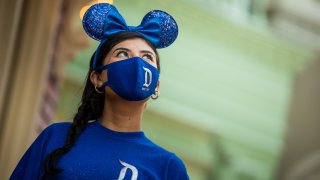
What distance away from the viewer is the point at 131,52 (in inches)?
140

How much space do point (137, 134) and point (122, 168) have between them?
20 cm

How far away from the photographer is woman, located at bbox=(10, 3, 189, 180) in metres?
3.37

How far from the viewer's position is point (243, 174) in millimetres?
14016

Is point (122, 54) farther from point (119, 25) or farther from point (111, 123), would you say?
point (111, 123)

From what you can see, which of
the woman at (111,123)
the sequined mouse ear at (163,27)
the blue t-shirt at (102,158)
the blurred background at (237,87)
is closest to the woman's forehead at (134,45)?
the woman at (111,123)

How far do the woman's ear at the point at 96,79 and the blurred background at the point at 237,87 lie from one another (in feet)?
22.8

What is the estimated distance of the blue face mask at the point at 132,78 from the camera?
346 centimetres

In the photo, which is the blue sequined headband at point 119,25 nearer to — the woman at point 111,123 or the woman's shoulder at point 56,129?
the woman at point 111,123

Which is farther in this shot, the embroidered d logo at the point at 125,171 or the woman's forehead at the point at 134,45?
the woman's forehead at the point at 134,45

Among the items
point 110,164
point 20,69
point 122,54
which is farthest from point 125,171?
point 20,69

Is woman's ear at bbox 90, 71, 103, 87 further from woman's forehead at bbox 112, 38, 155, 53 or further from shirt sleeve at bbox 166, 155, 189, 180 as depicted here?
shirt sleeve at bbox 166, 155, 189, 180

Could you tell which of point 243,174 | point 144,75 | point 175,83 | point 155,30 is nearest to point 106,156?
point 144,75

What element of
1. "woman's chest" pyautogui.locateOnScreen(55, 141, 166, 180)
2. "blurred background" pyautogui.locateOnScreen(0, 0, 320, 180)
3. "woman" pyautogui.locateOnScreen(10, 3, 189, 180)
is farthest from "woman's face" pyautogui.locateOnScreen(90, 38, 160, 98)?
"blurred background" pyautogui.locateOnScreen(0, 0, 320, 180)

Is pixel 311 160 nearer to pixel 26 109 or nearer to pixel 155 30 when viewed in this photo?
pixel 26 109
